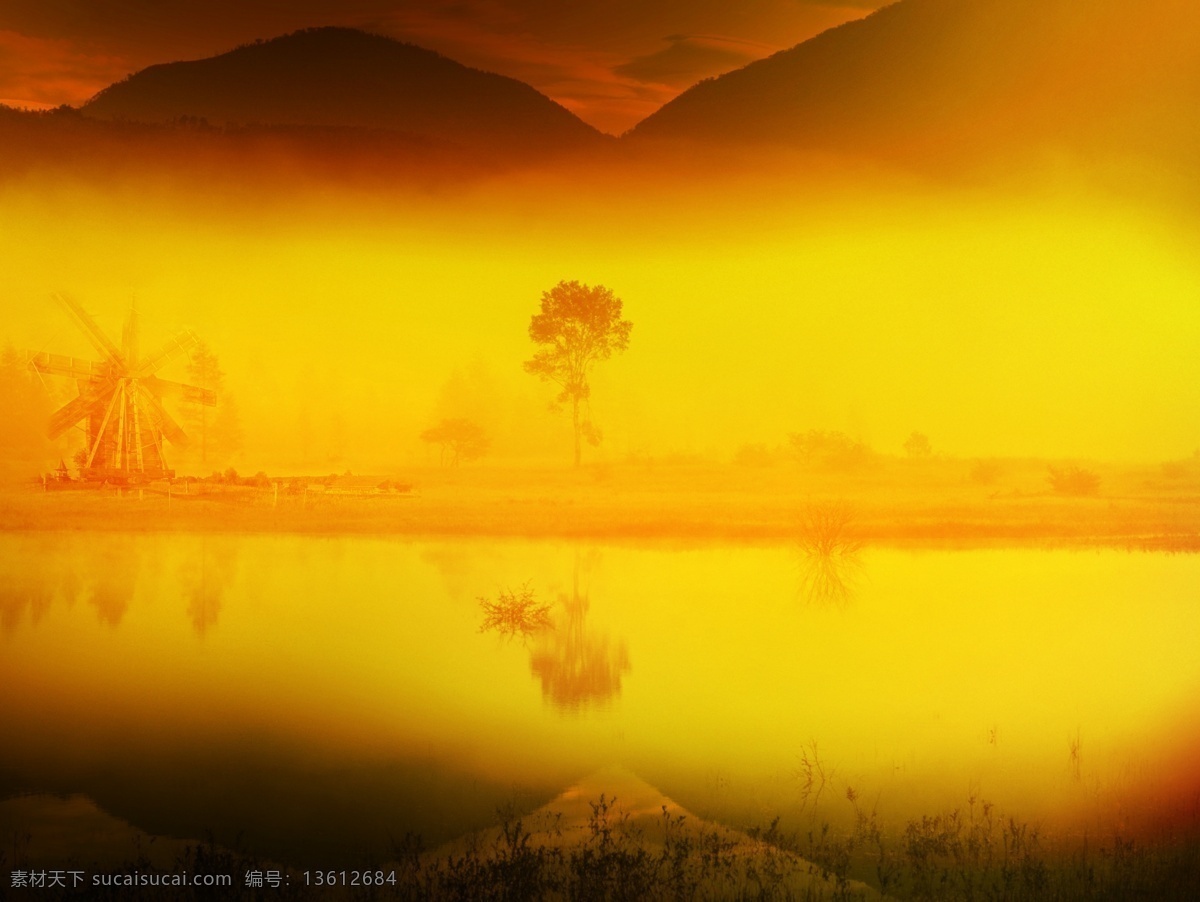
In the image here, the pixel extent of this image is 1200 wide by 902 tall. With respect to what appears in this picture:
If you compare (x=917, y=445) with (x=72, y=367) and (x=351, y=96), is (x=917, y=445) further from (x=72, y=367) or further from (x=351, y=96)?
(x=72, y=367)

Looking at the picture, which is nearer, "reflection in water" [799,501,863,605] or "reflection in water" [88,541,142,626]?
"reflection in water" [88,541,142,626]

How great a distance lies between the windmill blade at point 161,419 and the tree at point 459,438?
9.19ft

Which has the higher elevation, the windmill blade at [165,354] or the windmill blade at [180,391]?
the windmill blade at [165,354]

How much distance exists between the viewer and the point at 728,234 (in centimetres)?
1402

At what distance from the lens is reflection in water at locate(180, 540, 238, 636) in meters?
12.4

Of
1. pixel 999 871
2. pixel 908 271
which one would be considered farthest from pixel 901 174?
pixel 999 871

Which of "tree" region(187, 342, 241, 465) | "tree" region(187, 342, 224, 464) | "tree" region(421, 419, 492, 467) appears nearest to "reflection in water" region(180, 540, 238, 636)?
"tree" region(187, 342, 241, 465)

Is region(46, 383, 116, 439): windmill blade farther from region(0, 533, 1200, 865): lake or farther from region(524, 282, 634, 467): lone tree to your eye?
region(524, 282, 634, 467): lone tree

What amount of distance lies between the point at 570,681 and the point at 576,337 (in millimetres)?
4479

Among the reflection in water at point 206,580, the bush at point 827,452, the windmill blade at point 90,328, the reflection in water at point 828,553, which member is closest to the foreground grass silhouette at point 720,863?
the reflection in water at point 206,580

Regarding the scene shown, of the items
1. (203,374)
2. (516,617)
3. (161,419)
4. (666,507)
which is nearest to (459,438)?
(666,507)

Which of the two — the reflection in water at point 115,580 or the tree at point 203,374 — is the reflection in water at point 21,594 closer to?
the reflection in water at point 115,580

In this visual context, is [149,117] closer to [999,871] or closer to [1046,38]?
[1046,38]

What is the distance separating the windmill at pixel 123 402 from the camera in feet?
45.1
